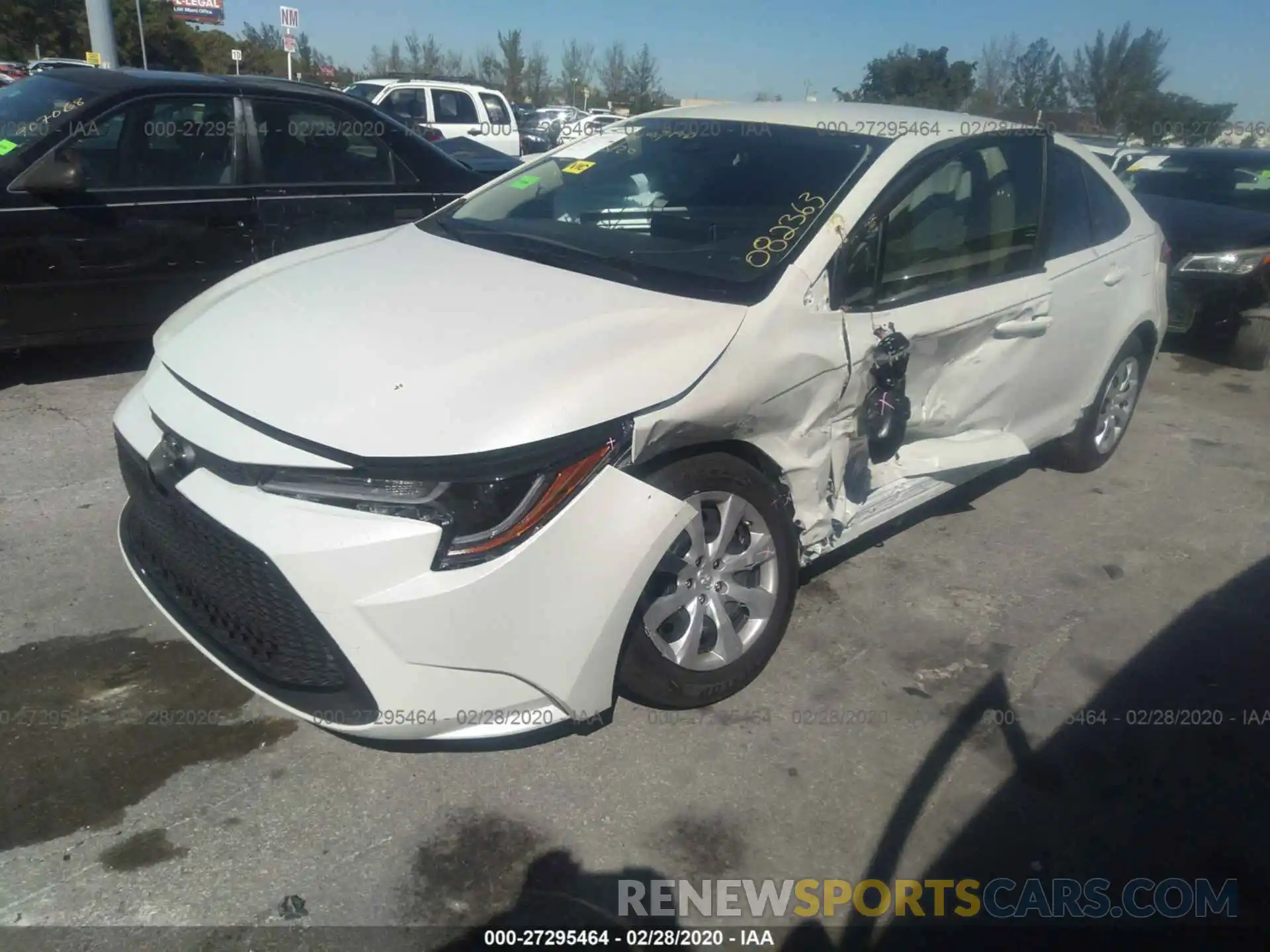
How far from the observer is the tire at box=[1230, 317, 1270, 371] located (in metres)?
7.33

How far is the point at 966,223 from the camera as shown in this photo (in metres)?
3.67

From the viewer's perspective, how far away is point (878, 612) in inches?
143

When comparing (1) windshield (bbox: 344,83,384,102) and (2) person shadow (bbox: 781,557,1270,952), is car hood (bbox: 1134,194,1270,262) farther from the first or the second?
(1) windshield (bbox: 344,83,384,102)

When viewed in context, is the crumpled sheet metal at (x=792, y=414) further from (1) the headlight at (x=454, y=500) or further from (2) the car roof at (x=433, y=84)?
(2) the car roof at (x=433, y=84)

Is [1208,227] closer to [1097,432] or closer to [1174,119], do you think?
[1097,432]

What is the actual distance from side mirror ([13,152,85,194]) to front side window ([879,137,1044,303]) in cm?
391

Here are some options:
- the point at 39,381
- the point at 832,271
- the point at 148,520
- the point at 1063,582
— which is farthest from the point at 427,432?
the point at 39,381

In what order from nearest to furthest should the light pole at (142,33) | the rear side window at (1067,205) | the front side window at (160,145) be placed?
the rear side window at (1067,205) → the front side window at (160,145) → the light pole at (142,33)

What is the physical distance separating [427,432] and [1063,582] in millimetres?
2906

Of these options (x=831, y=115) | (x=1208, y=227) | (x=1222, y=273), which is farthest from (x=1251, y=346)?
(x=831, y=115)

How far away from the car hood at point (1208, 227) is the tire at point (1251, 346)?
59cm

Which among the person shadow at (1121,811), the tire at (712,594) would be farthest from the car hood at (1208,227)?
the tire at (712,594)

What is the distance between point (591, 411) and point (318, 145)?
13.8 ft

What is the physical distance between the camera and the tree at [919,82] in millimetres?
20188
